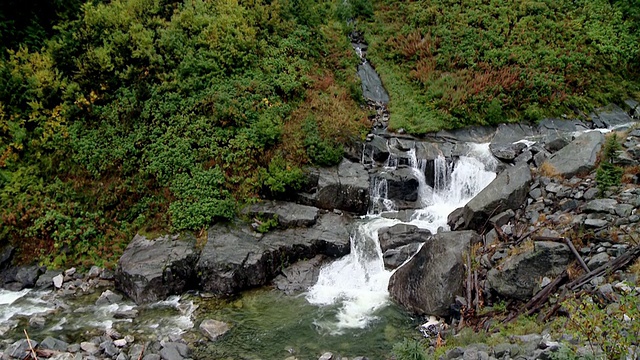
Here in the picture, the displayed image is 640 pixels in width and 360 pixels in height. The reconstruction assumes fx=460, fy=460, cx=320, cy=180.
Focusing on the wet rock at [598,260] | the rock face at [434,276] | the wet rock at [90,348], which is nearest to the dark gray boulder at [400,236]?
the rock face at [434,276]

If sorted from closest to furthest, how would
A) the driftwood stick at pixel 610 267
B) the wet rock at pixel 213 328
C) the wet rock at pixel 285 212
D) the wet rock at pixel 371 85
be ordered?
the driftwood stick at pixel 610 267 < the wet rock at pixel 213 328 < the wet rock at pixel 285 212 < the wet rock at pixel 371 85

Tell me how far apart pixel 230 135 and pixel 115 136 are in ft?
12.2

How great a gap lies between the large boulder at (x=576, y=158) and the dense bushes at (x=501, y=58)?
14.5 feet

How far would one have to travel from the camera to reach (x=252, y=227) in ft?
44.8

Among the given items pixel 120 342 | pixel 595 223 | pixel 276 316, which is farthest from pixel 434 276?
pixel 120 342

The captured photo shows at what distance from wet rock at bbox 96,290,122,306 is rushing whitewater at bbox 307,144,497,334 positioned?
5.03m

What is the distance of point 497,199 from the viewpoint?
12.7 metres

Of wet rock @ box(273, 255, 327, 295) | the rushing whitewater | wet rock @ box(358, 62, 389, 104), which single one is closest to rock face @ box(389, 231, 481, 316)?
the rushing whitewater

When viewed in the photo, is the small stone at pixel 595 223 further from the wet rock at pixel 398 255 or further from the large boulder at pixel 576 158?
the wet rock at pixel 398 255

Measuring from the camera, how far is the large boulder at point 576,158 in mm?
12820

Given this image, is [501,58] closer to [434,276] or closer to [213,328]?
[434,276]

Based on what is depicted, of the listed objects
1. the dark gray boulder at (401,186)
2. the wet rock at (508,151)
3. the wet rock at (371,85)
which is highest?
the wet rock at (371,85)

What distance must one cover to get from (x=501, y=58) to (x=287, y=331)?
50.5 ft

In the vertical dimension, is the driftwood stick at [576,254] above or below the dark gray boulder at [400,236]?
above
